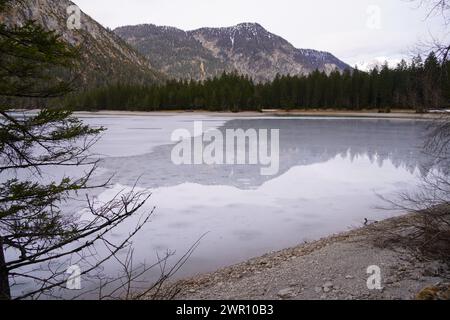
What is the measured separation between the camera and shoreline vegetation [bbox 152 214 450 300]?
538cm

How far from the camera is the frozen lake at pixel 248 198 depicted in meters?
8.12

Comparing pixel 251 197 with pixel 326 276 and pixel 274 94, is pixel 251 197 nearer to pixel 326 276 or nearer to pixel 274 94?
pixel 326 276

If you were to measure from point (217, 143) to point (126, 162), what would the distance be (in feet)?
31.1

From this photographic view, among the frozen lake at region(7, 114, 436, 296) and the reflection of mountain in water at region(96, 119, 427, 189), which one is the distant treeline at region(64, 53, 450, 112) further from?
the frozen lake at region(7, 114, 436, 296)

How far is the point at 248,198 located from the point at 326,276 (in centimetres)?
569

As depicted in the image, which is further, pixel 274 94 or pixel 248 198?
pixel 274 94

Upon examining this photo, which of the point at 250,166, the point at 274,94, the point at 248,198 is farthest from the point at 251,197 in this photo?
the point at 274,94

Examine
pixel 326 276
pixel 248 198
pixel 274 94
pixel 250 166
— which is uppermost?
pixel 274 94

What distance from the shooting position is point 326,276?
606cm

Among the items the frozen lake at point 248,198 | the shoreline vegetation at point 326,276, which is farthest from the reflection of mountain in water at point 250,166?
the shoreline vegetation at point 326,276

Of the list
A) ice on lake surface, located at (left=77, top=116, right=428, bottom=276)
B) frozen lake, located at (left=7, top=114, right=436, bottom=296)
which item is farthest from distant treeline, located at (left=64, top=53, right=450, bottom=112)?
frozen lake, located at (left=7, top=114, right=436, bottom=296)

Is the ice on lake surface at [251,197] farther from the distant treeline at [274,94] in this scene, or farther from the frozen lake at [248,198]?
the distant treeline at [274,94]

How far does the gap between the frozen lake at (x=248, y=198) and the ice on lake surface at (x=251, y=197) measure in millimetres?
22
